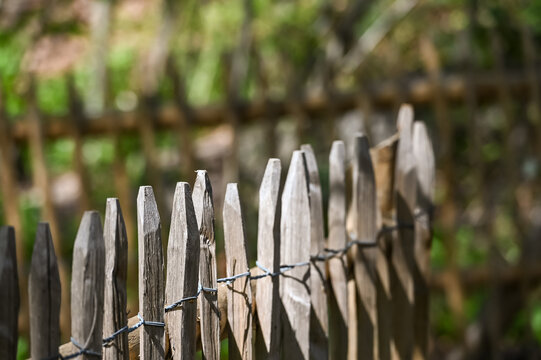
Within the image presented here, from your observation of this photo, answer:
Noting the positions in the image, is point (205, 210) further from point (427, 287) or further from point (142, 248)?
point (427, 287)

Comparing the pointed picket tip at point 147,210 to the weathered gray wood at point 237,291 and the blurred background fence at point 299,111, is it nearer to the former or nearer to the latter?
the weathered gray wood at point 237,291

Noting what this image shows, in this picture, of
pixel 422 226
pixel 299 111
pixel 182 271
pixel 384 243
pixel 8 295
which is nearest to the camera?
pixel 8 295

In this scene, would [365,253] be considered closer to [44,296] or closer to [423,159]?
[423,159]

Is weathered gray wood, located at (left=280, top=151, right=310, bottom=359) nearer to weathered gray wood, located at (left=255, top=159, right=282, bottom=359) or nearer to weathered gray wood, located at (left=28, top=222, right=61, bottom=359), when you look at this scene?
weathered gray wood, located at (left=255, top=159, right=282, bottom=359)

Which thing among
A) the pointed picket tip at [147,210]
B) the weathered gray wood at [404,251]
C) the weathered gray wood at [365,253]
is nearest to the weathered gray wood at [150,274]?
the pointed picket tip at [147,210]

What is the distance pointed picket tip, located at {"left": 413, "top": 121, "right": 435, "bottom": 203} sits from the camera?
2.12 m

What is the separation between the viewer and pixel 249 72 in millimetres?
8219

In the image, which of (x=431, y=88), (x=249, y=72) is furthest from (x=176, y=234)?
(x=249, y=72)

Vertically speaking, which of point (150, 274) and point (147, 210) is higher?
point (147, 210)

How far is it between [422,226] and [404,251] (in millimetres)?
140

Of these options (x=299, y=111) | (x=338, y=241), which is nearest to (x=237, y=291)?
(x=338, y=241)

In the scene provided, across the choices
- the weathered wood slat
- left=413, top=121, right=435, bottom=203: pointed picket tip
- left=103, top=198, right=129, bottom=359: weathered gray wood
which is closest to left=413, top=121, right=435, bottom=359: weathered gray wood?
left=413, top=121, right=435, bottom=203: pointed picket tip

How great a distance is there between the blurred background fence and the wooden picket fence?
62.1 inches

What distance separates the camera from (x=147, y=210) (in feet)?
4.04
